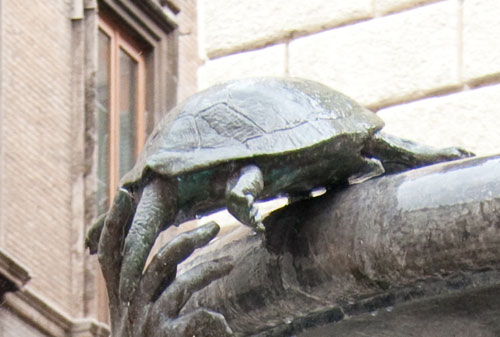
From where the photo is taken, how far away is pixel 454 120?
166 inches

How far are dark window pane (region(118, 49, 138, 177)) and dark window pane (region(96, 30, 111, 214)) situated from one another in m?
0.23

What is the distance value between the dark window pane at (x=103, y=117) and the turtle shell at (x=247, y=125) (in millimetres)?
15118

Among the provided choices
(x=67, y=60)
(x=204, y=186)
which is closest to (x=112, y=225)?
(x=204, y=186)

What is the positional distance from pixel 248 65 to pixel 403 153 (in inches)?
80.9

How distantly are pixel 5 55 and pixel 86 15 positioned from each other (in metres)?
1.80

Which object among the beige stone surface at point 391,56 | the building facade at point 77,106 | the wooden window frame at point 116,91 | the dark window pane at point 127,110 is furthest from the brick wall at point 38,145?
the beige stone surface at point 391,56

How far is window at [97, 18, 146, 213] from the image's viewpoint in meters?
18.0

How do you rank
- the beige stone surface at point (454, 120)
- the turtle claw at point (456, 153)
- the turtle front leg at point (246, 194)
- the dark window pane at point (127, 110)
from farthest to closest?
the dark window pane at point (127, 110), the beige stone surface at point (454, 120), the turtle claw at point (456, 153), the turtle front leg at point (246, 194)

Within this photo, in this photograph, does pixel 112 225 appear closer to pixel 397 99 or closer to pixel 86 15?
pixel 397 99

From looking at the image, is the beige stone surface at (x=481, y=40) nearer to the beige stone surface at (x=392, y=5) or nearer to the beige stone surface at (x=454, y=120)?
the beige stone surface at (x=454, y=120)

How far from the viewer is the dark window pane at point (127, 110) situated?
18.5m

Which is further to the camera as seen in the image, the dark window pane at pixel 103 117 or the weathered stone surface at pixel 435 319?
the dark window pane at pixel 103 117

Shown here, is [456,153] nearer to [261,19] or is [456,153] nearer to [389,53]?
[389,53]

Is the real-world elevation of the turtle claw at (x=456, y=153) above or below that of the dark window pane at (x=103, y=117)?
below
